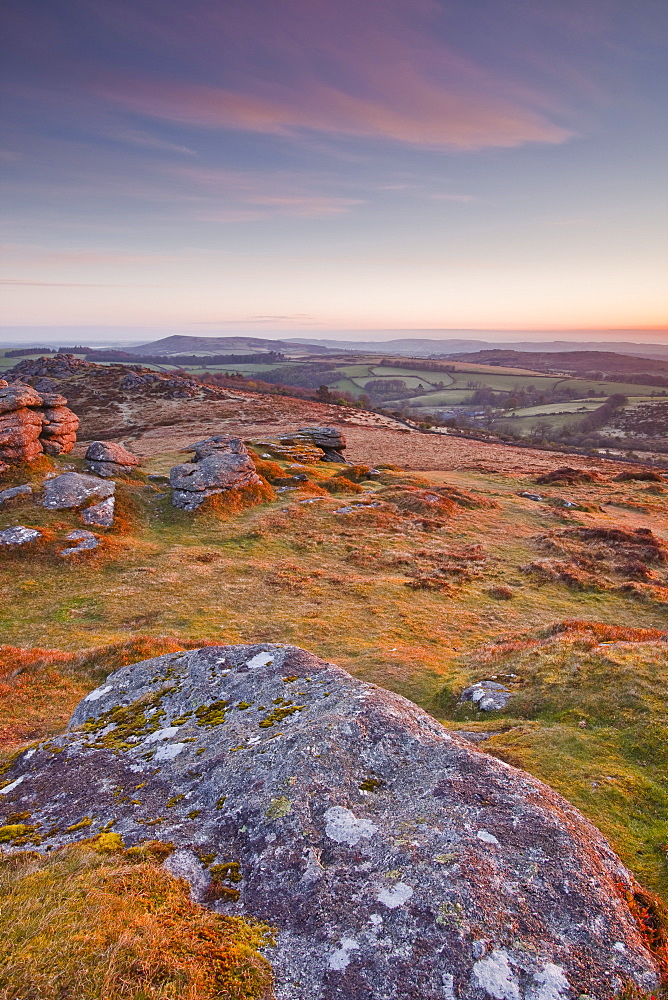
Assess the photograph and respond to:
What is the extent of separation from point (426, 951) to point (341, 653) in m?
12.3

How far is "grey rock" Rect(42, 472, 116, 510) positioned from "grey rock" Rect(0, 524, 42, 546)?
8.12 ft

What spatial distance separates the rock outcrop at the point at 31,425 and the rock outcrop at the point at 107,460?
1996 millimetres

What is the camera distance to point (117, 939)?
384 cm

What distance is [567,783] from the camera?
8141mm

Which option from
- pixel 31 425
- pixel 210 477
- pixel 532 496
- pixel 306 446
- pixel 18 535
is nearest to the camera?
pixel 18 535

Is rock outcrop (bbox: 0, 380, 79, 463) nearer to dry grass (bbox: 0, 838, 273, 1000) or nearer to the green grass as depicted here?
the green grass

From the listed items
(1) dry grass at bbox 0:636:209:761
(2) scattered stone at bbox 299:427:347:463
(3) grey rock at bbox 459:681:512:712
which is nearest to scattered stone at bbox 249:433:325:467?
(2) scattered stone at bbox 299:427:347:463

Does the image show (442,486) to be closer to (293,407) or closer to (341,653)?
(341,653)

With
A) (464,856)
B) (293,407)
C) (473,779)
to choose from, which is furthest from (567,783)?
(293,407)

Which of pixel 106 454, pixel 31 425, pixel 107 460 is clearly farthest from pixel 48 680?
pixel 106 454

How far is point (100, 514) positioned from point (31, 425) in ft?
28.2

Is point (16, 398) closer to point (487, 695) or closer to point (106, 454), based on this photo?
point (106, 454)

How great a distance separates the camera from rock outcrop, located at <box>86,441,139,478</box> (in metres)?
32.0

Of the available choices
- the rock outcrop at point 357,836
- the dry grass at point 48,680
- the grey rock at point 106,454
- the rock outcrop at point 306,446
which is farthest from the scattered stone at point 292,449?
the rock outcrop at point 357,836
